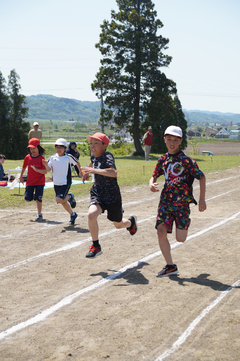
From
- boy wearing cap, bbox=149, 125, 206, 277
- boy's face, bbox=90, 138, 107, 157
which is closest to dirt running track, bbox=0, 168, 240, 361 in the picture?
boy wearing cap, bbox=149, 125, 206, 277

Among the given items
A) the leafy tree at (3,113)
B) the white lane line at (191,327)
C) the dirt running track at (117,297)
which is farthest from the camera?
the leafy tree at (3,113)

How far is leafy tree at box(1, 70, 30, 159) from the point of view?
145 ft

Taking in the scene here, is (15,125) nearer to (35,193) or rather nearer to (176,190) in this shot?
(35,193)

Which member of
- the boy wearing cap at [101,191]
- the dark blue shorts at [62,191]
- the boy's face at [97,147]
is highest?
the boy's face at [97,147]

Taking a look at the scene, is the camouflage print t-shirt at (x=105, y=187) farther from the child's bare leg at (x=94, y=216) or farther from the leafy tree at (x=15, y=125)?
the leafy tree at (x=15, y=125)

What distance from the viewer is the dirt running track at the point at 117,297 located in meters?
3.72

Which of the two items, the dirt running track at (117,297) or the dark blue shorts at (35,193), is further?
the dark blue shorts at (35,193)

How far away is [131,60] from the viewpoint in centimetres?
3606

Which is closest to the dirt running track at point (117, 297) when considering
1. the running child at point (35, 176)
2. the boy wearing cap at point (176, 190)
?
the boy wearing cap at point (176, 190)

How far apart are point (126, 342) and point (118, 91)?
1330 inches

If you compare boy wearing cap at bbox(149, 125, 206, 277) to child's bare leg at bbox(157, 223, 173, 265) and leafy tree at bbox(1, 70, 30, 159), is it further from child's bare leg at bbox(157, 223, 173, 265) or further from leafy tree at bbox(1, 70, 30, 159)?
leafy tree at bbox(1, 70, 30, 159)

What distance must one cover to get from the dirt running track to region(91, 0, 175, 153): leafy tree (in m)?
28.7

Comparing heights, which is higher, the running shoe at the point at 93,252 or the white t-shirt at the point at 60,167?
the white t-shirt at the point at 60,167

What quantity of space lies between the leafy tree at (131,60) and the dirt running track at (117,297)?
28.7m
